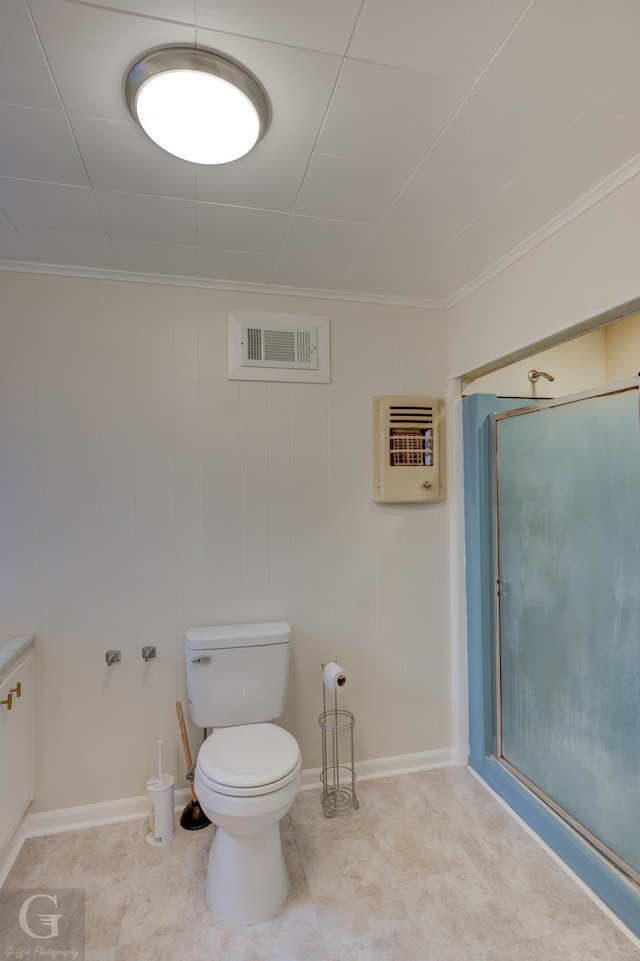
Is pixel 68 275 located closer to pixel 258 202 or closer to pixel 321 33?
pixel 258 202

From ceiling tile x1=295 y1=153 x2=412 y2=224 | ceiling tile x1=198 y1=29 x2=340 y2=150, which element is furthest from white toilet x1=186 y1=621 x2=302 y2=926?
ceiling tile x1=198 y1=29 x2=340 y2=150

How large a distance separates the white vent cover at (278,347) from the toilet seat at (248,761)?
1.51 metres

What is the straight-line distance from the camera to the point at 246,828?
153cm

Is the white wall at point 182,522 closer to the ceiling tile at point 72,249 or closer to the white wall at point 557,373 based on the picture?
the ceiling tile at point 72,249

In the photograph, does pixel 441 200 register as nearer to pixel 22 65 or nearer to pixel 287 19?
pixel 287 19

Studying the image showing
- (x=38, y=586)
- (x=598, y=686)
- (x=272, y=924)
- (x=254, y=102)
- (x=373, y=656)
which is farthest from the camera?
(x=373, y=656)

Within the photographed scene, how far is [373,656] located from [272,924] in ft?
3.56

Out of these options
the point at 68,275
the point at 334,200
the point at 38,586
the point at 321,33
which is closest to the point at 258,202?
the point at 334,200

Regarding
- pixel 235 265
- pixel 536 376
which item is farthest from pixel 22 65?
pixel 536 376

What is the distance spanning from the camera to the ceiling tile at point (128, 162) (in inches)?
50.2

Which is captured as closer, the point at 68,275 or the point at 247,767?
the point at 247,767

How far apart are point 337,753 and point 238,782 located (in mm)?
926

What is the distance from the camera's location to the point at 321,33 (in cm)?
100

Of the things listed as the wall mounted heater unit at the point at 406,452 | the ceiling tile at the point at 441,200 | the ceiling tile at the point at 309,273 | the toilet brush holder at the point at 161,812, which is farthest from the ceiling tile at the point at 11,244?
the toilet brush holder at the point at 161,812
